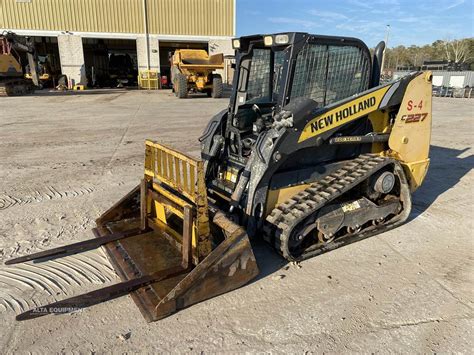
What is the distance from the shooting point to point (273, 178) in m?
3.92

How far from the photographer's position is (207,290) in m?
3.12

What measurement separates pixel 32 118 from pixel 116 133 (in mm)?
4687

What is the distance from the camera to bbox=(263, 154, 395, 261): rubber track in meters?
3.62

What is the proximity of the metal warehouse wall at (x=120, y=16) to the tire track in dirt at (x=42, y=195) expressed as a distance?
26145 mm

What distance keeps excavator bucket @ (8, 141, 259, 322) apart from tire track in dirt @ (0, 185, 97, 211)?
1.67 metres

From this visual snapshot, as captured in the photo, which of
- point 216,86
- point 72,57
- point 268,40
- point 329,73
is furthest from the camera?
point 72,57

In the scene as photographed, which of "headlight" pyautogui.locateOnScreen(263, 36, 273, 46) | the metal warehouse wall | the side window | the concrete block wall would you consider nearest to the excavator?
the concrete block wall

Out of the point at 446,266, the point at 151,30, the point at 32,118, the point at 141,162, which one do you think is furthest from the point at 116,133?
the point at 151,30

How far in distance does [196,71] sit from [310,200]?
18275 millimetres

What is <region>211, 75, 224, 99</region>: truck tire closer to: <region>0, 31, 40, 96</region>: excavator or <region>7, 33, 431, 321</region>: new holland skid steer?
<region>0, 31, 40, 96</region>: excavator

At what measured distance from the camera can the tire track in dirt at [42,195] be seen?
207 inches

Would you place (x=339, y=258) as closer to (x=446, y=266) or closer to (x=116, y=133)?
(x=446, y=266)

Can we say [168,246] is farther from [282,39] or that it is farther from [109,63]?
[109,63]

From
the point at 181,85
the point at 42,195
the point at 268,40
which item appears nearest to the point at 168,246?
the point at 268,40
